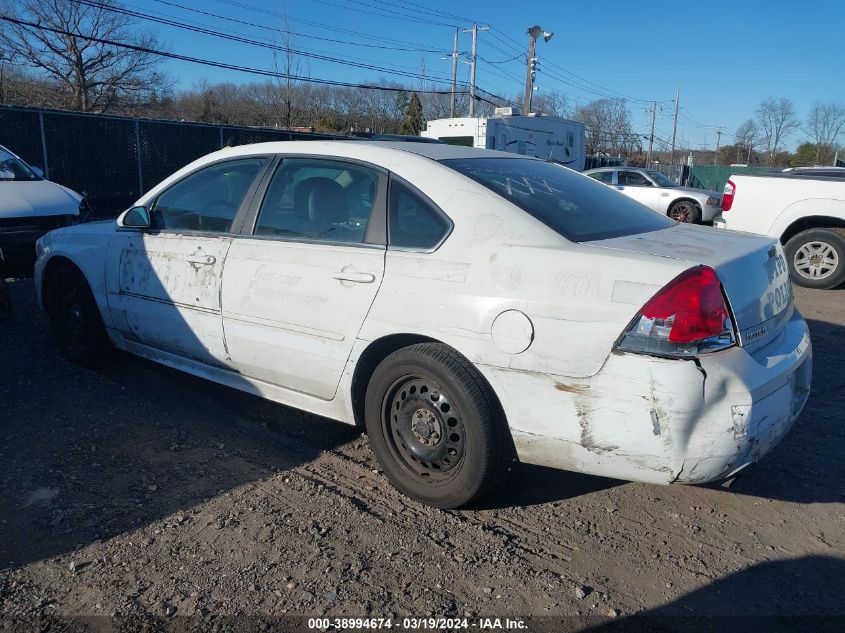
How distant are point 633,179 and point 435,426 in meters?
17.2

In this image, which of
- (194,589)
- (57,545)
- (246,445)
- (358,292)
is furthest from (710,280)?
(57,545)

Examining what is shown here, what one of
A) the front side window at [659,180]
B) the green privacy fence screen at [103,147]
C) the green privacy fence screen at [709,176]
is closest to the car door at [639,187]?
the front side window at [659,180]

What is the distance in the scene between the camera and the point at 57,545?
9.35 feet

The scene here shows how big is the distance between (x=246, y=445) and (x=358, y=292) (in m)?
1.25

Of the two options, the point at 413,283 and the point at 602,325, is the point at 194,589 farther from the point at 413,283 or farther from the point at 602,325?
the point at 602,325

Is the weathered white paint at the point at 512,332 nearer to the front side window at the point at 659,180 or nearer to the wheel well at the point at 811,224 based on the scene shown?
the wheel well at the point at 811,224

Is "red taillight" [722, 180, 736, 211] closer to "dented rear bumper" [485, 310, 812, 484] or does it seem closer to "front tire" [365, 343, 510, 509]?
"dented rear bumper" [485, 310, 812, 484]

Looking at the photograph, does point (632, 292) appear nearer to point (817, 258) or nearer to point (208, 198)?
point (208, 198)

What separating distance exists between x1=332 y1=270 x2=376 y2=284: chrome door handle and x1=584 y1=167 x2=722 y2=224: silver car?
15.0 meters

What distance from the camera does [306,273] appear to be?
341cm

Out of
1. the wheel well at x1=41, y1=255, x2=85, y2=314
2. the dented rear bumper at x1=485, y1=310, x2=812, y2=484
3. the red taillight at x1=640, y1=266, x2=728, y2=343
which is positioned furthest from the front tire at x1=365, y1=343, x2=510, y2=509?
the wheel well at x1=41, y1=255, x2=85, y2=314

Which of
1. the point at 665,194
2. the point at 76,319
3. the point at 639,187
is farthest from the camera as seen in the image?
the point at 639,187

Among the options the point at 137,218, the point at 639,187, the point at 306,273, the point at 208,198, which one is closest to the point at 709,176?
the point at 639,187

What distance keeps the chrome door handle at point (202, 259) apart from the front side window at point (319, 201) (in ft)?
1.07
